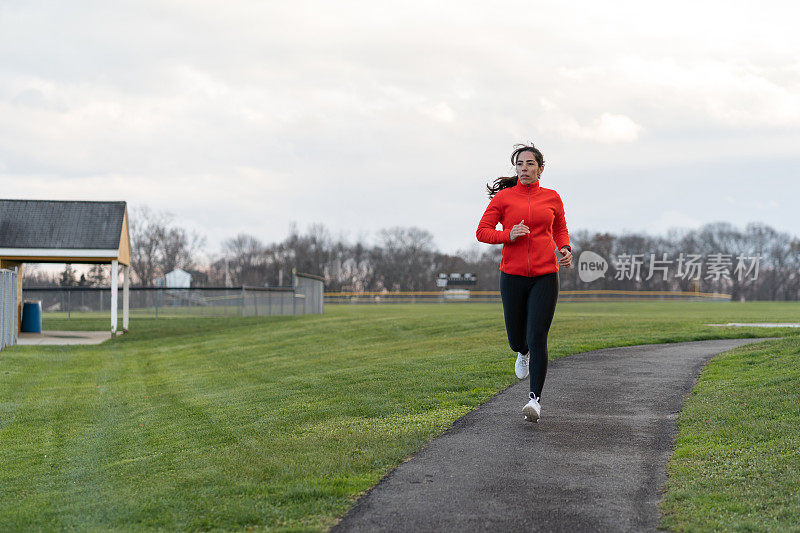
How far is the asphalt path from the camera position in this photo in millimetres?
4172

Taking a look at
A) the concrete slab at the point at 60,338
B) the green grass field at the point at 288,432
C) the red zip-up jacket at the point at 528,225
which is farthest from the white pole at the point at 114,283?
the red zip-up jacket at the point at 528,225

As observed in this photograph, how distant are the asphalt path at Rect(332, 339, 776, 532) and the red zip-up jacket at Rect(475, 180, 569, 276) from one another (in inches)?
55.3

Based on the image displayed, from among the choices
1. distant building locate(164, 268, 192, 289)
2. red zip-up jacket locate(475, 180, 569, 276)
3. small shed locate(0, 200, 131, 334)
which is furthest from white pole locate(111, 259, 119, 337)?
distant building locate(164, 268, 192, 289)

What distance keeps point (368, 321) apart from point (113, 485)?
19326 mm

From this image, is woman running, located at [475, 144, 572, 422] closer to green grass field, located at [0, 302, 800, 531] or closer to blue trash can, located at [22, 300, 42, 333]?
green grass field, located at [0, 302, 800, 531]

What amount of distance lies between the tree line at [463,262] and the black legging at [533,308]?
7023 cm

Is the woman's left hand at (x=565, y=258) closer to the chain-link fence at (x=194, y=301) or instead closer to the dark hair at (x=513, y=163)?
the dark hair at (x=513, y=163)

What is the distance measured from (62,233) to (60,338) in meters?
3.44

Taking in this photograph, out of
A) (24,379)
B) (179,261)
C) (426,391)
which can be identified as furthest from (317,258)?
(426,391)

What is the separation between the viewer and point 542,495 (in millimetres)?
4594

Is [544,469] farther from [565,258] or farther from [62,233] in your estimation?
[62,233]

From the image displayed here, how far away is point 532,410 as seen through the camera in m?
6.55

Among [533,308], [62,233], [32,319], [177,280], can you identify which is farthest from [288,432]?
[177,280]

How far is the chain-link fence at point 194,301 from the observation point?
127 feet
